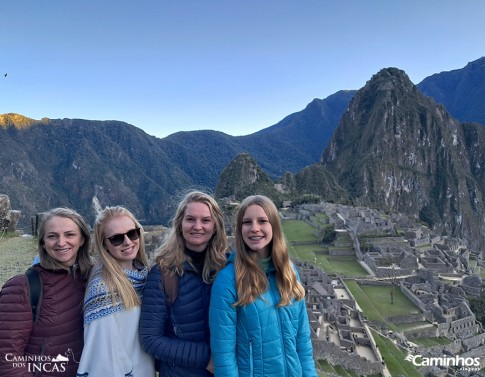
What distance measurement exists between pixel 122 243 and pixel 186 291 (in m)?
0.61

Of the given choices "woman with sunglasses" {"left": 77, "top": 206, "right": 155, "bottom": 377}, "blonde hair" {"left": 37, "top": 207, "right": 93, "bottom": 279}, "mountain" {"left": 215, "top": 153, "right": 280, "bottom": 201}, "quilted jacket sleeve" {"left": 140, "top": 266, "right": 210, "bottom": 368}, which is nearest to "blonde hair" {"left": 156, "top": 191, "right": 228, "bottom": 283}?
"quilted jacket sleeve" {"left": 140, "top": 266, "right": 210, "bottom": 368}

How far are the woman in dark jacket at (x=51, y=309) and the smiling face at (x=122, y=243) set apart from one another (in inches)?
10.0

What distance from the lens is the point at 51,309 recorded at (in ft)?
8.66

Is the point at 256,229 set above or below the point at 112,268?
above

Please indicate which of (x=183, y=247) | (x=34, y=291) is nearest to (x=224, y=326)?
(x=183, y=247)

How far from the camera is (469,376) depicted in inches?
586

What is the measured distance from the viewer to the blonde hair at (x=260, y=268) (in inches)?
103

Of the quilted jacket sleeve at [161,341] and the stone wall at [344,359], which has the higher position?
the quilted jacket sleeve at [161,341]

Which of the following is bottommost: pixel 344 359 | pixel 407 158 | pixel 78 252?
pixel 344 359

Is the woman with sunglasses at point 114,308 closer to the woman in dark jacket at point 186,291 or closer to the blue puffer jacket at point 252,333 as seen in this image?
the woman in dark jacket at point 186,291

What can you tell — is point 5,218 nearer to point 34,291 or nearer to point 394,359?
point 34,291

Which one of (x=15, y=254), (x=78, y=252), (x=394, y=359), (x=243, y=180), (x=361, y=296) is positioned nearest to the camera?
(x=78, y=252)

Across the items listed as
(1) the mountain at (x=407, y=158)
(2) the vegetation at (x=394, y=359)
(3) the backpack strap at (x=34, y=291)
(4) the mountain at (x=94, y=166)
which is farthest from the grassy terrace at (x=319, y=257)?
(1) the mountain at (x=407, y=158)

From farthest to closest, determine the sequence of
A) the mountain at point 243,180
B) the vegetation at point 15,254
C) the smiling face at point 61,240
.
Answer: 1. the mountain at point 243,180
2. the vegetation at point 15,254
3. the smiling face at point 61,240
